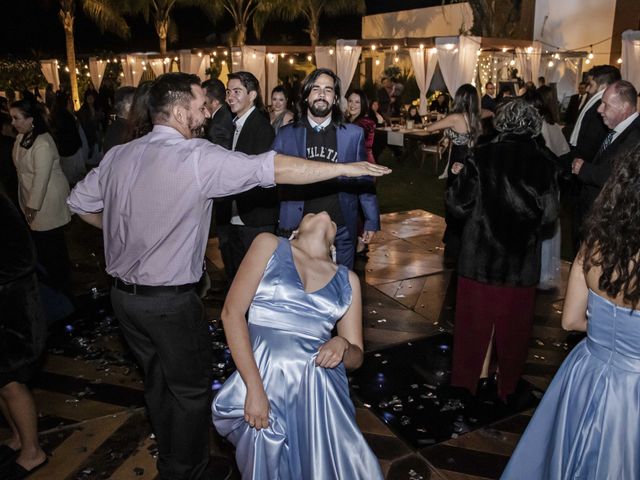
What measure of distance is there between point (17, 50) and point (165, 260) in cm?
3326

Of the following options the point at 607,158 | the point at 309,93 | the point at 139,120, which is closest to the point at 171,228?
the point at 139,120

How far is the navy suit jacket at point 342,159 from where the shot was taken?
3.81m

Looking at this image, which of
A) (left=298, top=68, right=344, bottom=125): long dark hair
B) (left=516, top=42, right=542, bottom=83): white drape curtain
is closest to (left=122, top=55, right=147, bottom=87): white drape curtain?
(left=516, top=42, right=542, bottom=83): white drape curtain

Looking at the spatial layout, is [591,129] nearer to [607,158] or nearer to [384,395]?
[607,158]

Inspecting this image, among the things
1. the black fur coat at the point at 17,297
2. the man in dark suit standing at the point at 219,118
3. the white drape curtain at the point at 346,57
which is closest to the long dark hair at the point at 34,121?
the man in dark suit standing at the point at 219,118

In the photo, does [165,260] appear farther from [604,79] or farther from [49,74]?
[49,74]

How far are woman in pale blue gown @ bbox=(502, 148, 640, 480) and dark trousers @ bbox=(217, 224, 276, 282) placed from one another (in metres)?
2.44

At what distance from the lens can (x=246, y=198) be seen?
423 centimetres

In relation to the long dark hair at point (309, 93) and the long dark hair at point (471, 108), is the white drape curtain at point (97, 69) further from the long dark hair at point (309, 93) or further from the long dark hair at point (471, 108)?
the long dark hair at point (309, 93)

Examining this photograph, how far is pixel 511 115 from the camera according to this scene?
3.14 metres

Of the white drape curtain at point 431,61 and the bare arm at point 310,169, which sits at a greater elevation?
the white drape curtain at point 431,61

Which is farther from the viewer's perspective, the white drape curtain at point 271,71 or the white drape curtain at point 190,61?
the white drape curtain at point 190,61

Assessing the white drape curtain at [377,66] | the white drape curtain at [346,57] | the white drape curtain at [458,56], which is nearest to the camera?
the white drape curtain at [458,56]

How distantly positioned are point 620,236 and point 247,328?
1276 millimetres
